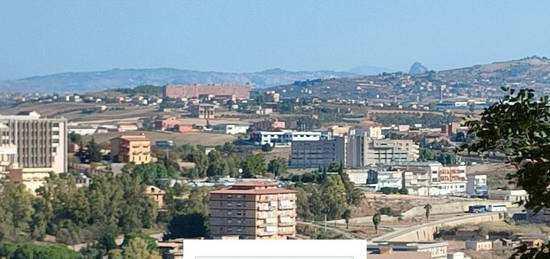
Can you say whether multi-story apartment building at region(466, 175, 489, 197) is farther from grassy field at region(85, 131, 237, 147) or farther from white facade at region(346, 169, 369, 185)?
grassy field at region(85, 131, 237, 147)

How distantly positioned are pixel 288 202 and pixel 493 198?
9.28 metres

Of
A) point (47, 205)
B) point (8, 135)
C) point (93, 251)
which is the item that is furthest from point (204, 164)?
point (93, 251)

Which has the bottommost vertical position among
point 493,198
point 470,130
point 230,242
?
point 493,198

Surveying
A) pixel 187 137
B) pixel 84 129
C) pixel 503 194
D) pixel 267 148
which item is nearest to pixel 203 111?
pixel 84 129

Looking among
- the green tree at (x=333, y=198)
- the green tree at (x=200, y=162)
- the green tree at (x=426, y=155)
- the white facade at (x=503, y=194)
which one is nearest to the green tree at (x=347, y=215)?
the green tree at (x=333, y=198)

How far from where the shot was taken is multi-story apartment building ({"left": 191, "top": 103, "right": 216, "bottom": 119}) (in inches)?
2714

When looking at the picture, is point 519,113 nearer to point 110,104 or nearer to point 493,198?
point 493,198

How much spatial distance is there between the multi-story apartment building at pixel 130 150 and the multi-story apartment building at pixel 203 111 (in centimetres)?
2400

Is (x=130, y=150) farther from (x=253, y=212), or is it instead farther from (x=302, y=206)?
(x=253, y=212)

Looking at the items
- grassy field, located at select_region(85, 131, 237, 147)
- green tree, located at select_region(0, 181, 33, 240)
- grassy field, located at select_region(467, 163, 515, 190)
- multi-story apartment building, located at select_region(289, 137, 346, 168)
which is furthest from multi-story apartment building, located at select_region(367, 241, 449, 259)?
grassy field, located at select_region(85, 131, 237, 147)

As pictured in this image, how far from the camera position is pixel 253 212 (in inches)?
1222

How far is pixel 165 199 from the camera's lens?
33.4 m

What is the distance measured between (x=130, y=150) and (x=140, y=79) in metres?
114

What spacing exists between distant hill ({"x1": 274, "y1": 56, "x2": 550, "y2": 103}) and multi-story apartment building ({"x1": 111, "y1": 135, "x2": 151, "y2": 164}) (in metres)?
47.7
